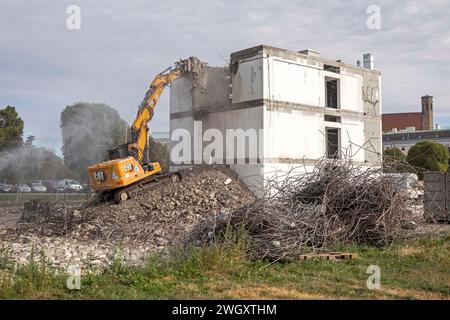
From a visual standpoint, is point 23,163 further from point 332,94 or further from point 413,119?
point 413,119

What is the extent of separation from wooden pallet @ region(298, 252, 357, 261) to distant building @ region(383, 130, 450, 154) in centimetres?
6663

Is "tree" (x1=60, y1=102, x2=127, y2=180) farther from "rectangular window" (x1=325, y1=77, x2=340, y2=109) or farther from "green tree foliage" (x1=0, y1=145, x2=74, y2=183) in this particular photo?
"rectangular window" (x1=325, y1=77, x2=340, y2=109)

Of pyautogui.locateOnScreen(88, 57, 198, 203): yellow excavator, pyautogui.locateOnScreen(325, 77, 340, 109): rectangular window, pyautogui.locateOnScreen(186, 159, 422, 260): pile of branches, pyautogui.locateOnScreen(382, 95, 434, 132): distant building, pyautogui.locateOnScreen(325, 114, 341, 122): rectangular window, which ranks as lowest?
pyautogui.locateOnScreen(186, 159, 422, 260): pile of branches

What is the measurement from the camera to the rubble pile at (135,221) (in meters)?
12.5

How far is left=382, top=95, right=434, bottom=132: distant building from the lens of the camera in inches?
3644

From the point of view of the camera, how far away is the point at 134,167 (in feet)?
60.2

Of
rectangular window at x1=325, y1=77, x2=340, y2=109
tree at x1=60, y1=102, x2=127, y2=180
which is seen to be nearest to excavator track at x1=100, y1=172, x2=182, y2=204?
rectangular window at x1=325, y1=77, x2=340, y2=109

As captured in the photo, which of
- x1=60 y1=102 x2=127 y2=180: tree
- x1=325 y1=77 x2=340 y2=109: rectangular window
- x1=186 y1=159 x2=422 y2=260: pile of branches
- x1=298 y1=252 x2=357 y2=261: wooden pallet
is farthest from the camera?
x1=60 y1=102 x2=127 y2=180: tree

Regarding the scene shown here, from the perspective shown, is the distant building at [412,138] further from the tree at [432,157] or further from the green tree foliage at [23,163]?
the green tree foliage at [23,163]

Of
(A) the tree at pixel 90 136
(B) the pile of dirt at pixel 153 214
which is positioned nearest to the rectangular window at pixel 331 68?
(B) the pile of dirt at pixel 153 214

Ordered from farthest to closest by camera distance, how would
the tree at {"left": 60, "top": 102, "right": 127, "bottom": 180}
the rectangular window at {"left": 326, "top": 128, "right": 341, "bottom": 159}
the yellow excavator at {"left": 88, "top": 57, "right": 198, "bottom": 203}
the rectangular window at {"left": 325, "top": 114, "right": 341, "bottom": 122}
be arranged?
the tree at {"left": 60, "top": 102, "right": 127, "bottom": 180}, the rectangular window at {"left": 326, "top": 128, "right": 341, "bottom": 159}, the rectangular window at {"left": 325, "top": 114, "right": 341, "bottom": 122}, the yellow excavator at {"left": 88, "top": 57, "right": 198, "bottom": 203}

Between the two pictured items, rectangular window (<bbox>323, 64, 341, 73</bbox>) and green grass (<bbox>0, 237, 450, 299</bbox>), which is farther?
rectangular window (<bbox>323, 64, 341, 73</bbox>)

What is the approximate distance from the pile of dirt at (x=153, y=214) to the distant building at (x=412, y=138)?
58.7 meters
